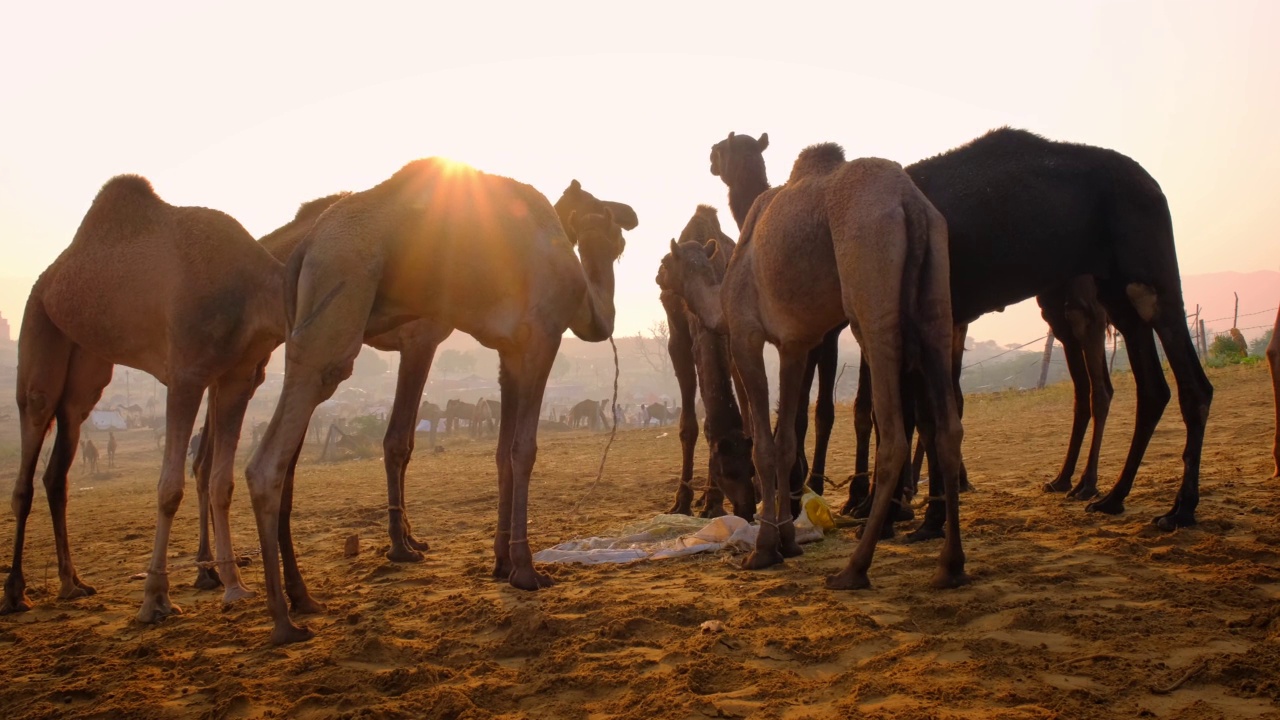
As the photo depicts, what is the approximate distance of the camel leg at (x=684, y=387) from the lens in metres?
7.59

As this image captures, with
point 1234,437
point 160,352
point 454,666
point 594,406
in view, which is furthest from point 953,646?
point 594,406

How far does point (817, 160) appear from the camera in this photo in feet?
18.2

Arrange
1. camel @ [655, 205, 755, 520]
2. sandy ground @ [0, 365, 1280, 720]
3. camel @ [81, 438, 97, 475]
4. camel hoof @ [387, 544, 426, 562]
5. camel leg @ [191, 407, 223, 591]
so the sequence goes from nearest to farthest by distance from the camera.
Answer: sandy ground @ [0, 365, 1280, 720] < camel leg @ [191, 407, 223, 591] < camel hoof @ [387, 544, 426, 562] < camel @ [655, 205, 755, 520] < camel @ [81, 438, 97, 475]

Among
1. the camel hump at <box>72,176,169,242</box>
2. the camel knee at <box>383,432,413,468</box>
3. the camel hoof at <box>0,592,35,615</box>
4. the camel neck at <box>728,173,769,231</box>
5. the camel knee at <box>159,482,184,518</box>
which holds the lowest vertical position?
the camel hoof at <box>0,592,35,615</box>

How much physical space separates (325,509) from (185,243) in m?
5.24

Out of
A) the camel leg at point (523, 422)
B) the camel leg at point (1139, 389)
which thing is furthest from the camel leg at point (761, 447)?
the camel leg at point (1139, 389)

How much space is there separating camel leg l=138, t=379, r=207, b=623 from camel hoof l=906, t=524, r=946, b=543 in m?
4.40

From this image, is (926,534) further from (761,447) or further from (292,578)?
(292,578)

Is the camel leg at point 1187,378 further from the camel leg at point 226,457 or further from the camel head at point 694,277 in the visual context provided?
the camel leg at point 226,457

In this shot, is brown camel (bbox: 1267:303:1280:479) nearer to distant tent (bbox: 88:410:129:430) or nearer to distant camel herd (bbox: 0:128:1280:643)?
distant camel herd (bbox: 0:128:1280:643)

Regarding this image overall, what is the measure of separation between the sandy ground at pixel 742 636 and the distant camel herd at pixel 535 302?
0.31 m

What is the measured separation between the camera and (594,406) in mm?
39406

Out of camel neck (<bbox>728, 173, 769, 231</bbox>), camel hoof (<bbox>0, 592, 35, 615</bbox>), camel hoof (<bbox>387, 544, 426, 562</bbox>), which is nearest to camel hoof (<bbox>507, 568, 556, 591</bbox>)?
camel hoof (<bbox>387, 544, 426, 562</bbox>)

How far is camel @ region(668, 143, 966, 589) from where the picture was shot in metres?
4.41
